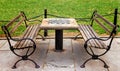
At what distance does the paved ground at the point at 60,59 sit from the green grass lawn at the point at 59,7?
4.74 metres

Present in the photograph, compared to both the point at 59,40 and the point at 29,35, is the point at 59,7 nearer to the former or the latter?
the point at 59,40

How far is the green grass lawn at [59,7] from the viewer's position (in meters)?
12.9

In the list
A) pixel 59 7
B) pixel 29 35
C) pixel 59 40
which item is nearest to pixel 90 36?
pixel 59 40

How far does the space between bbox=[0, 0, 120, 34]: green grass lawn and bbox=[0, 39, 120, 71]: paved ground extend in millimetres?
4738

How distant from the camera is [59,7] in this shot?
13977 mm

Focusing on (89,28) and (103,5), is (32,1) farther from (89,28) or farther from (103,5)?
(89,28)

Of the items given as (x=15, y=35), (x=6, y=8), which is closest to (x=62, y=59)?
(x=15, y=35)

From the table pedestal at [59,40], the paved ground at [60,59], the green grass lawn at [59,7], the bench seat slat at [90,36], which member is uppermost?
the bench seat slat at [90,36]

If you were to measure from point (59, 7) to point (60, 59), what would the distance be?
7.42m

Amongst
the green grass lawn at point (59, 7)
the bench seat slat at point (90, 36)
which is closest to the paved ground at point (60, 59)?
the bench seat slat at point (90, 36)

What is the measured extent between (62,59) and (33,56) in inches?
29.1

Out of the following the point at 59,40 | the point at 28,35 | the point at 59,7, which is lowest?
the point at 59,7

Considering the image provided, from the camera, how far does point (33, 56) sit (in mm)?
7016

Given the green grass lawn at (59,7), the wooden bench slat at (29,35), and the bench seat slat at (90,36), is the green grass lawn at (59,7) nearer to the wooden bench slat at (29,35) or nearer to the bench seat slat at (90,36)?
the wooden bench slat at (29,35)
